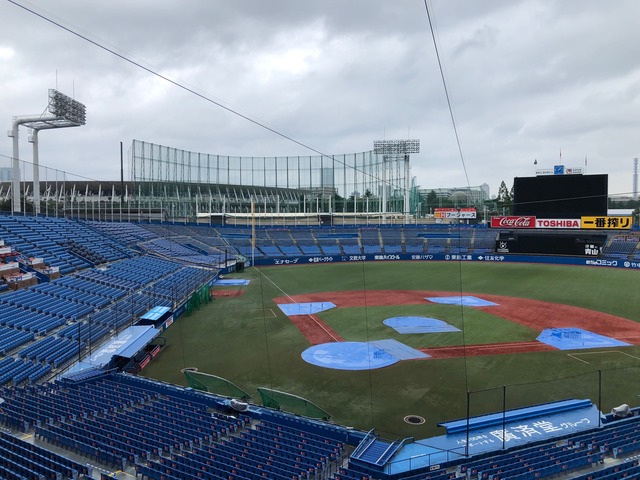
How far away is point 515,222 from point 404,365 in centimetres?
4145

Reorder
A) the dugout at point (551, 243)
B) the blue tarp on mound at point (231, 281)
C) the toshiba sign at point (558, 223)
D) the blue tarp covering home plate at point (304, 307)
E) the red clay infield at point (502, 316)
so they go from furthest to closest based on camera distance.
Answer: the dugout at point (551, 243) → the toshiba sign at point (558, 223) → the blue tarp on mound at point (231, 281) → the blue tarp covering home plate at point (304, 307) → the red clay infield at point (502, 316)

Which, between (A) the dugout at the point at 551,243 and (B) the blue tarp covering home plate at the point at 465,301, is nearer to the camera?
(B) the blue tarp covering home plate at the point at 465,301

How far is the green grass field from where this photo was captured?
1520 centimetres

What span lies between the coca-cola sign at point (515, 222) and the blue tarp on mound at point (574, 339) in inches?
1224

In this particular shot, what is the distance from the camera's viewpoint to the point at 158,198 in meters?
74.6

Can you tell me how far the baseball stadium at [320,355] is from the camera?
10.6 meters

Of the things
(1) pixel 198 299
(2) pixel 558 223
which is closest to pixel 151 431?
(1) pixel 198 299

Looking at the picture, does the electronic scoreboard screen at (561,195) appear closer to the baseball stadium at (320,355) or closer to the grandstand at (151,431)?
the baseball stadium at (320,355)

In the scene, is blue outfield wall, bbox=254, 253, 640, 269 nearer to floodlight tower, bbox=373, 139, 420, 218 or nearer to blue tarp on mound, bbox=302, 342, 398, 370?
floodlight tower, bbox=373, 139, 420, 218

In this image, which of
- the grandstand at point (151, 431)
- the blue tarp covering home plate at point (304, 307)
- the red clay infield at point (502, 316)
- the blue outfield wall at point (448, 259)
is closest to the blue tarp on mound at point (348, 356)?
the red clay infield at point (502, 316)

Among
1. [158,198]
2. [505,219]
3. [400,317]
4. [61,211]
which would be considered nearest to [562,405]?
[400,317]

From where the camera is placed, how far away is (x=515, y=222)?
2135 inches

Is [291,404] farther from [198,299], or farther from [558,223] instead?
[558,223]

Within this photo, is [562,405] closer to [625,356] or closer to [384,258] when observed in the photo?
[625,356]
